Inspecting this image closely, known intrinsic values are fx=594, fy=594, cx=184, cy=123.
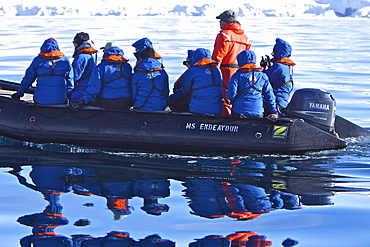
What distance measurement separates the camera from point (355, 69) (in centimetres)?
2045

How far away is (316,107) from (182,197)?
10.5ft

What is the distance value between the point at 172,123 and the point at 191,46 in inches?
711

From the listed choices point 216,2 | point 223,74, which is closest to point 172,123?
point 223,74

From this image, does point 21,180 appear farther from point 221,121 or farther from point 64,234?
point 221,121

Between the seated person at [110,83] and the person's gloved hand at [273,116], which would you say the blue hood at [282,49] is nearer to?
the person's gloved hand at [273,116]

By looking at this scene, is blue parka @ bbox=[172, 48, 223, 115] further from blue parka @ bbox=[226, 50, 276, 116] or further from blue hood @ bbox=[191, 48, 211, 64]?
blue parka @ bbox=[226, 50, 276, 116]

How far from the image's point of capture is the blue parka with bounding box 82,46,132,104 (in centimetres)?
870

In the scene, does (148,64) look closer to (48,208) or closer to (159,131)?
(159,131)

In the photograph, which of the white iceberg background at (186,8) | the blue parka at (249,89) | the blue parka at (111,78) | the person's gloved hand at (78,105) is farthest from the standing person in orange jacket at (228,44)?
the white iceberg background at (186,8)

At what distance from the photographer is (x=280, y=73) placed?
9.20m

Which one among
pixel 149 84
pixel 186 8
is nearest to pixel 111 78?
pixel 149 84

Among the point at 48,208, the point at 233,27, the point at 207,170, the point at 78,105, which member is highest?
the point at 233,27

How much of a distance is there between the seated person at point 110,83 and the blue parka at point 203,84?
869mm

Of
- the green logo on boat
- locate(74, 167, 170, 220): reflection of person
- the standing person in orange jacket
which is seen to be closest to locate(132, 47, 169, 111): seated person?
the standing person in orange jacket
